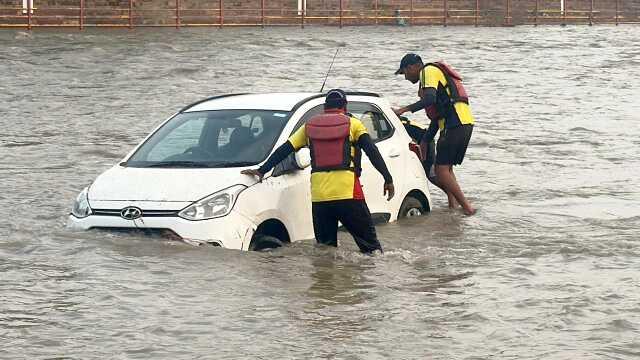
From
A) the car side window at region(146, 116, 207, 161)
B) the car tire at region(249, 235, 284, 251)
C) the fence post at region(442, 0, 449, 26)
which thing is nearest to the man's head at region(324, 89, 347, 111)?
the car tire at region(249, 235, 284, 251)

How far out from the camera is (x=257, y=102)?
11367mm

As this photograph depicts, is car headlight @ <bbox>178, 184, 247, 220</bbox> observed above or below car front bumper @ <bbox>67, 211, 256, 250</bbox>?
above

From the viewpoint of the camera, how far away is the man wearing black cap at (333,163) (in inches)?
397

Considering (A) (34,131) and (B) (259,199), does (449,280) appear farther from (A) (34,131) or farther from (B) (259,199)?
(A) (34,131)

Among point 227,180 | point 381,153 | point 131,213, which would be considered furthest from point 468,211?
point 131,213

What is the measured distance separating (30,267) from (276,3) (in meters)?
43.0

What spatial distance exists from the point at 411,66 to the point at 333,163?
3073 millimetres

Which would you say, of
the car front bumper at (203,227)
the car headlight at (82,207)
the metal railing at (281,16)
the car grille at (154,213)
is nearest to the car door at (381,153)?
the car front bumper at (203,227)


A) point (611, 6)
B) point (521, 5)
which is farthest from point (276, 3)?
point (611, 6)

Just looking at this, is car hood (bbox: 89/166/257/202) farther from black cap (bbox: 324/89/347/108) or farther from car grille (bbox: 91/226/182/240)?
black cap (bbox: 324/89/347/108)

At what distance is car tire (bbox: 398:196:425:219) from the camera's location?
12.1 metres

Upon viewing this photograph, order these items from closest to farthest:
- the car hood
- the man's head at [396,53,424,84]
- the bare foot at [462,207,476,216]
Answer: the car hood → the man's head at [396,53,424,84] → the bare foot at [462,207,476,216]

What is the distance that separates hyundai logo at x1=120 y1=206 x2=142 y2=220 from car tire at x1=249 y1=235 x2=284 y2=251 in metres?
0.87

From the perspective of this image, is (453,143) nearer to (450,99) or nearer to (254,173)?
(450,99)
